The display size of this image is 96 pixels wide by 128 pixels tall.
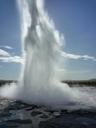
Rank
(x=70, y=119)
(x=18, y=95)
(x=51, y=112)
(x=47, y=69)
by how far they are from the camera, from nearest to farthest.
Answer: (x=70, y=119), (x=51, y=112), (x=18, y=95), (x=47, y=69)

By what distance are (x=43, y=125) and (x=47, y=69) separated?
24723mm

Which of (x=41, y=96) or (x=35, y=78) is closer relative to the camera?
(x=41, y=96)

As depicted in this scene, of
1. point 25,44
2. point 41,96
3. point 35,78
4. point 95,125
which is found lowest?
point 95,125

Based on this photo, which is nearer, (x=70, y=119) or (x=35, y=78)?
(x=70, y=119)

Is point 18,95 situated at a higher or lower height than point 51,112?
higher

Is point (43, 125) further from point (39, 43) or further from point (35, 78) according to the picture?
point (39, 43)

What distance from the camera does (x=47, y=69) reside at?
44031 mm

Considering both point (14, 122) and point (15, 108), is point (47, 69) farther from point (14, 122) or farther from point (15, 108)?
point (14, 122)

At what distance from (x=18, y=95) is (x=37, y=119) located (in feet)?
60.4

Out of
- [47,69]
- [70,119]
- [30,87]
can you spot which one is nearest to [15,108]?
[70,119]

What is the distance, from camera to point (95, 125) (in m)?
19.6

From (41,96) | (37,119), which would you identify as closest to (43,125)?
(37,119)

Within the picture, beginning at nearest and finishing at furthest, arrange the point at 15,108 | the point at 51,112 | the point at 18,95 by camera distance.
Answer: the point at 51,112
the point at 15,108
the point at 18,95

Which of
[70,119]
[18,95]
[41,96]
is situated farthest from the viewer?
[18,95]
